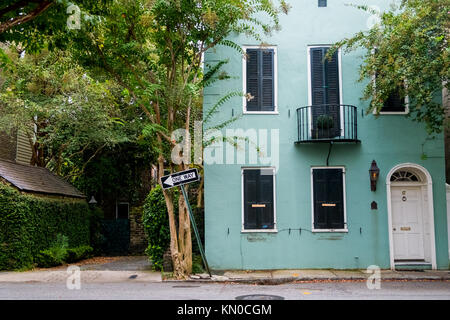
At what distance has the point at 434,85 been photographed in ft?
37.1

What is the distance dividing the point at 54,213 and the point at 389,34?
11259 millimetres

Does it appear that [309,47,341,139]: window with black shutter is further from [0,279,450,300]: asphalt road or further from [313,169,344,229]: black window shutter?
[0,279,450,300]: asphalt road

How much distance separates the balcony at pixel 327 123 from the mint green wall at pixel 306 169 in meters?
0.28

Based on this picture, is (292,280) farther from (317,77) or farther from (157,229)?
(317,77)

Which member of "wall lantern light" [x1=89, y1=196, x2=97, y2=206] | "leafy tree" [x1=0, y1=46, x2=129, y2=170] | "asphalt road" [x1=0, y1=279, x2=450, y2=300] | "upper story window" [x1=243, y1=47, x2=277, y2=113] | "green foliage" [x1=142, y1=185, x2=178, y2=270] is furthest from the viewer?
"wall lantern light" [x1=89, y1=196, x2=97, y2=206]

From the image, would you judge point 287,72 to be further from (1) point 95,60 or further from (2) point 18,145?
(2) point 18,145

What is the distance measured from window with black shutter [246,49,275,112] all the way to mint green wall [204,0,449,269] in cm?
23

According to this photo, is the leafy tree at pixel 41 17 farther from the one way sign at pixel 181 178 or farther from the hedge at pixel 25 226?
the hedge at pixel 25 226

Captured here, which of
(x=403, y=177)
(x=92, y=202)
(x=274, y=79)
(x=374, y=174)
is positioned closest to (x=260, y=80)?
(x=274, y=79)

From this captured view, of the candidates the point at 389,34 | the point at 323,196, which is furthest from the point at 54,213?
the point at 389,34

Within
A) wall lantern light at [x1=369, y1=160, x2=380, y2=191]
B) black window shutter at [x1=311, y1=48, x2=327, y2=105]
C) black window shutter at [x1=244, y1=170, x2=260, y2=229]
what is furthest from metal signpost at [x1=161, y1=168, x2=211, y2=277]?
wall lantern light at [x1=369, y1=160, x2=380, y2=191]

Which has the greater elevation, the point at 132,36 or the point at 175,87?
the point at 132,36

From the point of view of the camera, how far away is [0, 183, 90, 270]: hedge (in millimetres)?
13445

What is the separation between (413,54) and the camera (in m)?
11.5
